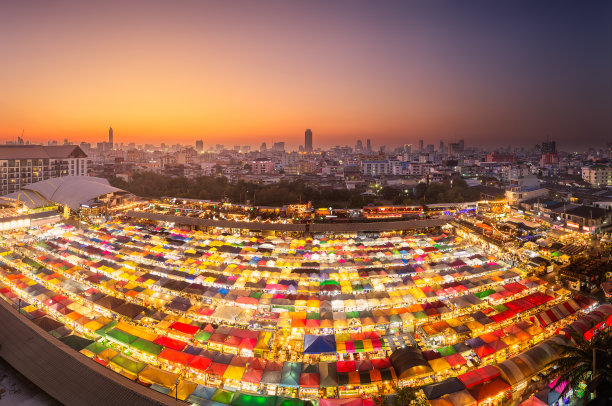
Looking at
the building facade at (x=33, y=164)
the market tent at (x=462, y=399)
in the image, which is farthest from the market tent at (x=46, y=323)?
the building facade at (x=33, y=164)

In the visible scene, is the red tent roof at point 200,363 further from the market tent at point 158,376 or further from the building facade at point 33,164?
the building facade at point 33,164

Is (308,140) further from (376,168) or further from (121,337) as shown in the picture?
(121,337)

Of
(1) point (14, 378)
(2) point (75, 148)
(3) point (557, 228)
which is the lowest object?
(1) point (14, 378)

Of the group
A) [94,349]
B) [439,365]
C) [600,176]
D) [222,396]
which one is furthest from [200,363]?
[600,176]

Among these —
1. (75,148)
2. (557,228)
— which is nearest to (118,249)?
(557,228)

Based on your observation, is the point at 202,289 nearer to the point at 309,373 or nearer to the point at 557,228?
the point at 309,373

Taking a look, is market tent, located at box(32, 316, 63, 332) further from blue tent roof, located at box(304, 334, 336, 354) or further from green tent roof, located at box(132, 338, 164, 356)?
blue tent roof, located at box(304, 334, 336, 354)

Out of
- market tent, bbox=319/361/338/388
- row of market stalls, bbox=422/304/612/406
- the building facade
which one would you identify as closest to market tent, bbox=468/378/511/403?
row of market stalls, bbox=422/304/612/406
